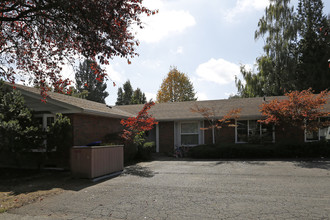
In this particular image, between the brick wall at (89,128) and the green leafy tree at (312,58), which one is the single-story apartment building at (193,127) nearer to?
the brick wall at (89,128)

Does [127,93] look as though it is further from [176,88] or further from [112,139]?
[112,139]

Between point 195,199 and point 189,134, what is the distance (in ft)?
40.1

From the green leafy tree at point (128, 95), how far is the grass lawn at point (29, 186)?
39.2m

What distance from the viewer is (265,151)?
14453 mm

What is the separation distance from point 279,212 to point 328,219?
0.81 m

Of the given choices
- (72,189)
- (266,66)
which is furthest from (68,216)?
(266,66)

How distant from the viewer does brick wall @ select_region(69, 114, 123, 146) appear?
11.4 m

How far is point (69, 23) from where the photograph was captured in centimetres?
686

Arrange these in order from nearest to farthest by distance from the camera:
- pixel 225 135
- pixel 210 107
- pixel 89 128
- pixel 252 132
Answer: pixel 89 128 → pixel 252 132 → pixel 225 135 → pixel 210 107

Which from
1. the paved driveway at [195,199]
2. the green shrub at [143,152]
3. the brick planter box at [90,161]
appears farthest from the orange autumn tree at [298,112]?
the brick planter box at [90,161]

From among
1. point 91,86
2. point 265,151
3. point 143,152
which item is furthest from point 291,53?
point 91,86

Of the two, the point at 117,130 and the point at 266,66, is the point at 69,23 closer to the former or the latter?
the point at 117,130

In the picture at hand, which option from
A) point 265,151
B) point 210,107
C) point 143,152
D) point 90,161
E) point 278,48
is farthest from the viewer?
point 278,48

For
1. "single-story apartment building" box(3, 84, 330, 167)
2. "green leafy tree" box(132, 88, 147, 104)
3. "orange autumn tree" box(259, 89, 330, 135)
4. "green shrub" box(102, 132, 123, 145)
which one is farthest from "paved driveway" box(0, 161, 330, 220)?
"green leafy tree" box(132, 88, 147, 104)
